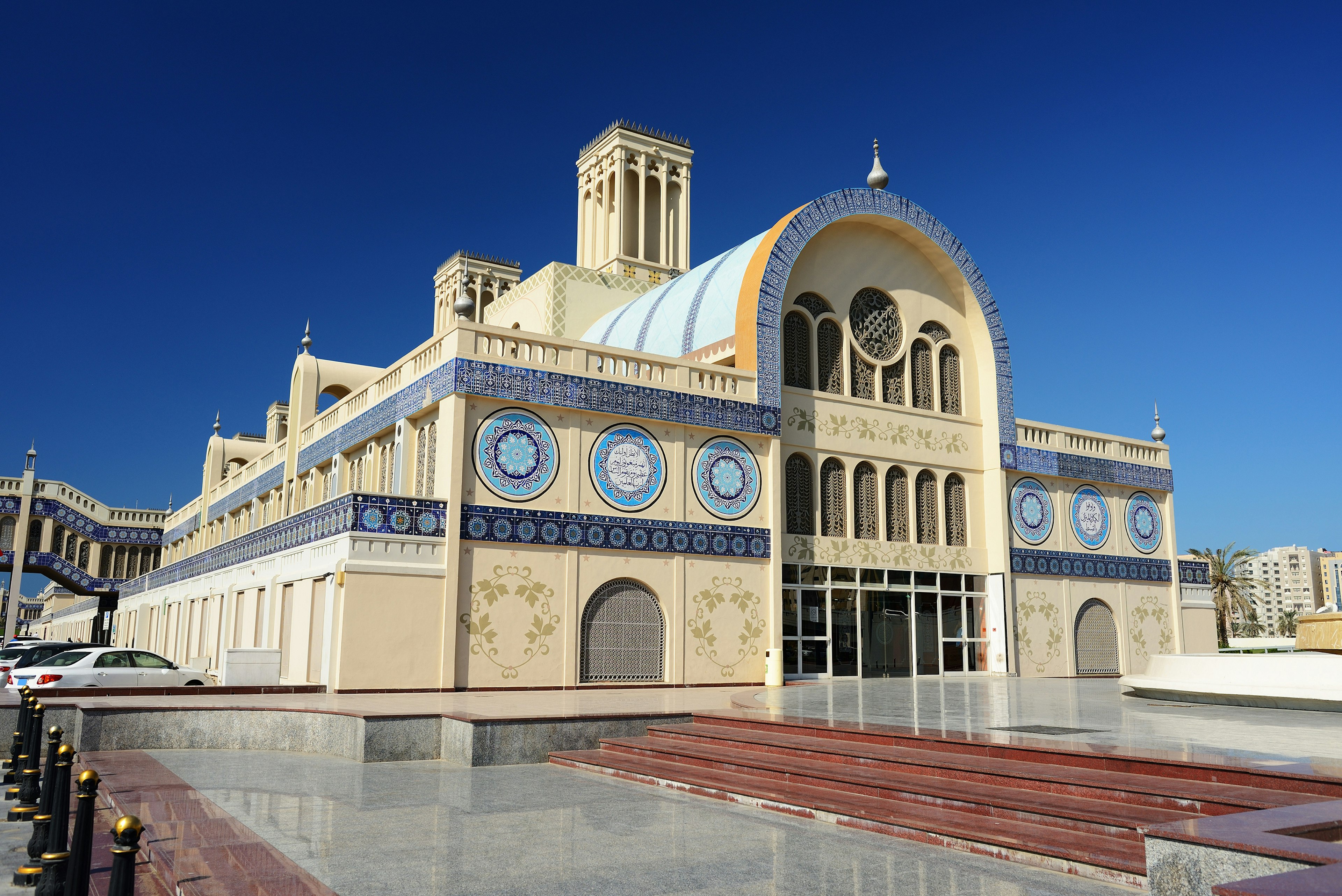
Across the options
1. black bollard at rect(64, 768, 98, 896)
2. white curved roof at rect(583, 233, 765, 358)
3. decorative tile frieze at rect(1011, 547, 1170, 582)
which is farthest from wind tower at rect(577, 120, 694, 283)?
black bollard at rect(64, 768, 98, 896)

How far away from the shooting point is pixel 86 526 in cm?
4825

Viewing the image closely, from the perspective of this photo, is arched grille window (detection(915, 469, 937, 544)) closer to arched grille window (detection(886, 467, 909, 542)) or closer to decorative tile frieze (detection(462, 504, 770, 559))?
arched grille window (detection(886, 467, 909, 542))

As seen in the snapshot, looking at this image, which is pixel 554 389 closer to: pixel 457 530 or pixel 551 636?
pixel 457 530

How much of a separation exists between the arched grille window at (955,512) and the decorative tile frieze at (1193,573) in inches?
307

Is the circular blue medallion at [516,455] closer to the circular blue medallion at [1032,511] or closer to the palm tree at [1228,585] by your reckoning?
the circular blue medallion at [1032,511]

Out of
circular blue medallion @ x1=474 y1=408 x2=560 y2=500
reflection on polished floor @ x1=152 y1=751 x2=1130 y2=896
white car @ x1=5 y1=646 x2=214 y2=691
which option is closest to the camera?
reflection on polished floor @ x1=152 y1=751 x2=1130 y2=896

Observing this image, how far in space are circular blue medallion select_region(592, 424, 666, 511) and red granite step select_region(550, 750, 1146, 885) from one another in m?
8.71

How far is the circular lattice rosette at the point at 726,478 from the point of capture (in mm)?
19797

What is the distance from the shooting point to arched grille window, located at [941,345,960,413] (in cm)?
2447

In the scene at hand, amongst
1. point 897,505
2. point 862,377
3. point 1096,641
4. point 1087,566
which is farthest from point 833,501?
point 1096,641

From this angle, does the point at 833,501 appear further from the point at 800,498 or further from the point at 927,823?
the point at 927,823

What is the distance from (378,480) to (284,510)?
7840 millimetres

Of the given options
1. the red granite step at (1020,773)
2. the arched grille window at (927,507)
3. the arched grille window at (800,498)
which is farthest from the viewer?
the arched grille window at (927,507)

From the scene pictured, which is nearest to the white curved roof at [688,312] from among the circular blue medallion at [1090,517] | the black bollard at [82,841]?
the circular blue medallion at [1090,517]
